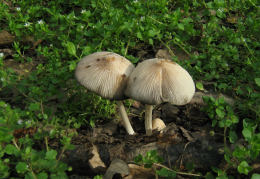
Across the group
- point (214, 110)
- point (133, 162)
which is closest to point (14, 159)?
point (133, 162)

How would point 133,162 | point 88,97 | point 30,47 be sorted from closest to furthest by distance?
point 133,162 → point 88,97 → point 30,47

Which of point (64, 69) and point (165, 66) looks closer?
point (165, 66)

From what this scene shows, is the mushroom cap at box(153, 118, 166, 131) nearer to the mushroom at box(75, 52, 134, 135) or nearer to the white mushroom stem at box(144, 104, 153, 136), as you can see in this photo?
the white mushroom stem at box(144, 104, 153, 136)

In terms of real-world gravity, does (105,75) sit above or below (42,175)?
above

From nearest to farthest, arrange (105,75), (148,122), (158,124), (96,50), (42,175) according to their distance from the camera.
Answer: (42,175), (105,75), (148,122), (158,124), (96,50)

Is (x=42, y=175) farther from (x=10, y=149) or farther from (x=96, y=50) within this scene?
(x=96, y=50)

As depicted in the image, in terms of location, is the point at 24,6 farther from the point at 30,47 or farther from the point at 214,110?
the point at 214,110

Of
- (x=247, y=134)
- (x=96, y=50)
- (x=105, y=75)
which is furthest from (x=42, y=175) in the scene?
(x=96, y=50)
